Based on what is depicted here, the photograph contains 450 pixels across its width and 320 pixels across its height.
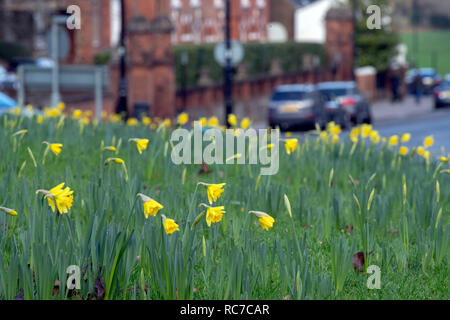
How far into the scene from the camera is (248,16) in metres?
64.6

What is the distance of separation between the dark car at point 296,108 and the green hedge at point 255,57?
6971 millimetres

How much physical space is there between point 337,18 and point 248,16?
9.44m

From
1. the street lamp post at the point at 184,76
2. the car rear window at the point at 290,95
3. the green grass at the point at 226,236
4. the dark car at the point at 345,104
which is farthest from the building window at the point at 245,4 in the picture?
the green grass at the point at 226,236

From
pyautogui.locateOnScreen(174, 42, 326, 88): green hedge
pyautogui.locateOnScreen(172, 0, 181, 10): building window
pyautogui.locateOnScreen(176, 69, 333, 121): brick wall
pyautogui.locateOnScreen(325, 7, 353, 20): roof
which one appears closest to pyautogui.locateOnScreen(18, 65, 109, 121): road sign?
pyautogui.locateOnScreen(176, 69, 333, 121): brick wall

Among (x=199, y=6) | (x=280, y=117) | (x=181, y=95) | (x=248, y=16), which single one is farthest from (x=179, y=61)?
(x=248, y=16)

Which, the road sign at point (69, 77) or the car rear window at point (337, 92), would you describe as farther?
the car rear window at point (337, 92)

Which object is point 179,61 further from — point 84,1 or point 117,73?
point 84,1

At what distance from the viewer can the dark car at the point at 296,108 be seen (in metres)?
34.2

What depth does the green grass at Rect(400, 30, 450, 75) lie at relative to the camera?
11914 cm

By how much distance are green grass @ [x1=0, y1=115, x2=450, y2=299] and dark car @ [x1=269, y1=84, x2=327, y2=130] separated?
24524 millimetres

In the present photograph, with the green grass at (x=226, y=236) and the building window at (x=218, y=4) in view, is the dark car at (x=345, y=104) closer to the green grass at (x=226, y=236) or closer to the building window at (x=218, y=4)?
the building window at (x=218, y=4)

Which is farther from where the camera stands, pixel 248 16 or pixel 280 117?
pixel 248 16

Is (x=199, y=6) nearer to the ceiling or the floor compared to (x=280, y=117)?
nearer to the ceiling

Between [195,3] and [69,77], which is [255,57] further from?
[69,77]
